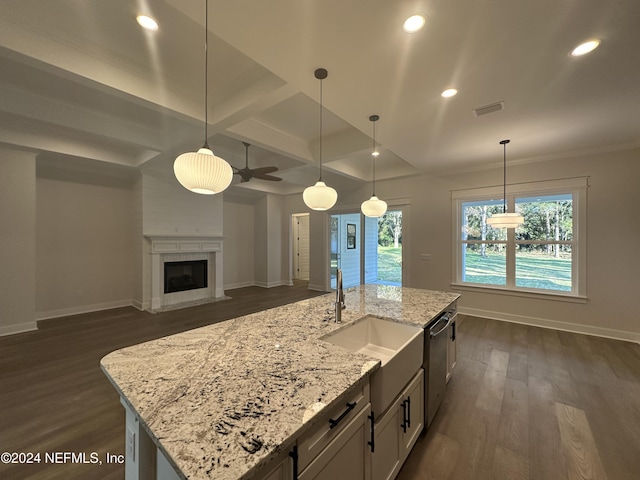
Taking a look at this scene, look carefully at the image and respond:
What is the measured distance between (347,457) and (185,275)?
574 cm

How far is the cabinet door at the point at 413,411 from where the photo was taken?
1.53 metres

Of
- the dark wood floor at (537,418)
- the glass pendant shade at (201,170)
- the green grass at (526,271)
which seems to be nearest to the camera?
the glass pendant shade at (201,170)

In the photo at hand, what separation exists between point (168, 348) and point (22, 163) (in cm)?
464

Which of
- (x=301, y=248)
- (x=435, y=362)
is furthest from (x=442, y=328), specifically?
(x=301, y=248)

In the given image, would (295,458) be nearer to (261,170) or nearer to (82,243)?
(261,170)

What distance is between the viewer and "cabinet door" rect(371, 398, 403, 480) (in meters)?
1.27

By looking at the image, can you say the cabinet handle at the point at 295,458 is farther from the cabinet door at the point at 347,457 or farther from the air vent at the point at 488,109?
the air vent at the point at 488,109

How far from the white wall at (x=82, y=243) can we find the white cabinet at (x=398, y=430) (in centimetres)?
596

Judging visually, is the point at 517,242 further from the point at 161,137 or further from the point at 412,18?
the point at 161,137

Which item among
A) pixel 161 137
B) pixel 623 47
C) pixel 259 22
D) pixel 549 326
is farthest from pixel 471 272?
pixel 161 137

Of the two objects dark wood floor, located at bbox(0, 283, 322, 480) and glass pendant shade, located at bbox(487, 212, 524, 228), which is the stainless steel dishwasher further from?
dark wood floor, located at bbox(0, 283, 322, 480)

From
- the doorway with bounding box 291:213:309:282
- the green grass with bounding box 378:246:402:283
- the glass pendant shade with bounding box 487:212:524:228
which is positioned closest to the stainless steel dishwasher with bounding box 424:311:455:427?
the glass pendant shade with bounding box 487:212:524:228

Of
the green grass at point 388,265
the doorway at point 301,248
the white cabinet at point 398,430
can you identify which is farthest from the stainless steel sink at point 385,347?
the doorway at point 301,248

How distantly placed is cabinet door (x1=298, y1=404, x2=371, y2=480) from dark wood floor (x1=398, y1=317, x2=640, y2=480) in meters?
0.68
